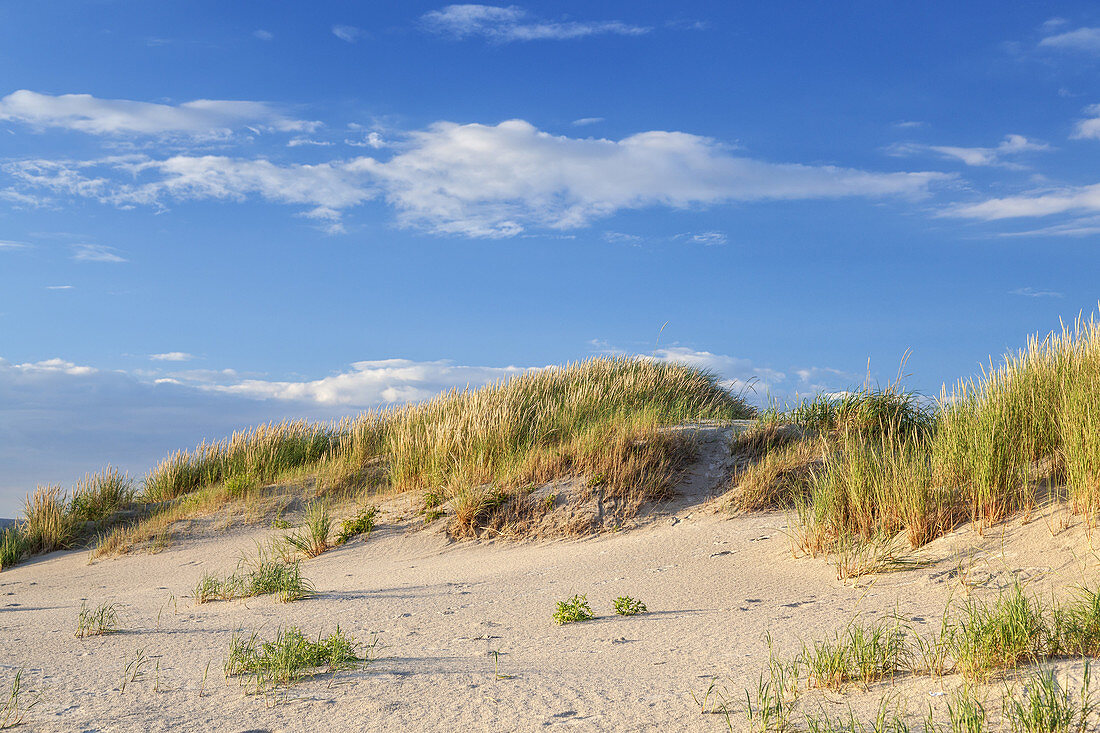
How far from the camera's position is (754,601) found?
605cm

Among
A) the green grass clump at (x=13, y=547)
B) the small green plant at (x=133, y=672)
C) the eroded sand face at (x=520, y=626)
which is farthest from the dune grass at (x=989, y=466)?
the green grass clump at (x=13, y=547)

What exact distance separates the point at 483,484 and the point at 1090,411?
6585mm

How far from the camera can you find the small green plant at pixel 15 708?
4.11m

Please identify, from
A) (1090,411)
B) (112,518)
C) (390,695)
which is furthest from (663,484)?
(112,518)

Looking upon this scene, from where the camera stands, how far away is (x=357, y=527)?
32.8ft

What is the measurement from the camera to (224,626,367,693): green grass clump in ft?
14.4

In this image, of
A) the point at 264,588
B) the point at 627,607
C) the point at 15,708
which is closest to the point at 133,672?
the point at 15,708

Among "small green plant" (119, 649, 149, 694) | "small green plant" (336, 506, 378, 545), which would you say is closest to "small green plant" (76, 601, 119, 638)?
"small green plant" (119, 649, 149, 694)

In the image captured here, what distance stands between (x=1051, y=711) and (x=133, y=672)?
197 inches

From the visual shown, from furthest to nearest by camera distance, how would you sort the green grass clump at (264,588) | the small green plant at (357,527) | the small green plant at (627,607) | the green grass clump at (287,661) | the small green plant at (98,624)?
the small green plant at (357,527) < the green grass clump at (264,588) < the small green plant at (98,624) < the small green plant at (627,607) < the green grass clump at (287,661)

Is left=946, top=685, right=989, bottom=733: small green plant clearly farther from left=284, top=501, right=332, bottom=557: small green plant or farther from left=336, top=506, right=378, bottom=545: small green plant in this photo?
left=336, top=506, right=378, bottom=545: small green plant

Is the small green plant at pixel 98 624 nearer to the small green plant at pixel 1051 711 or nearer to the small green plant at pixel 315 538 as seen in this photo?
the small green plant at pixel 315 538

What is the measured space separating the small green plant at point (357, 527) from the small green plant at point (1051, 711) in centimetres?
790

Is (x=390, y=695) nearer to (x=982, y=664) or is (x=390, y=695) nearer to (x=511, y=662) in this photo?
(x=511, y=662)
